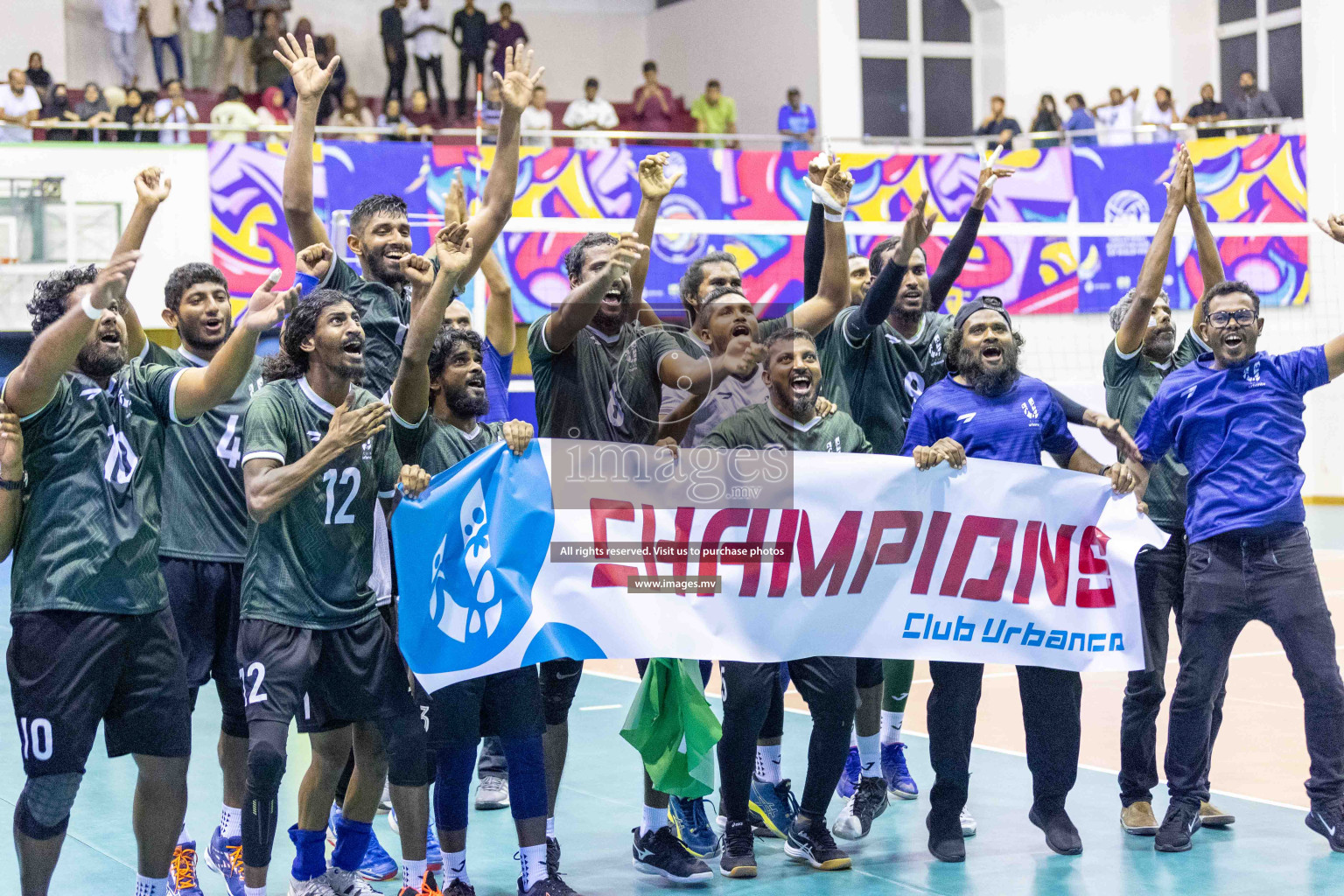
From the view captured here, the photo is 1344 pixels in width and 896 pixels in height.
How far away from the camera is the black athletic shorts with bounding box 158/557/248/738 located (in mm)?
6270

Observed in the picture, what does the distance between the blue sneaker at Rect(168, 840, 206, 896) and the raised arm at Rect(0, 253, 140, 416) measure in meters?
2.12

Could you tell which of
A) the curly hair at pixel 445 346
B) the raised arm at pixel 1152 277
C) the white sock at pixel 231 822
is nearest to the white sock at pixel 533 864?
the white sock at pixel 231 822

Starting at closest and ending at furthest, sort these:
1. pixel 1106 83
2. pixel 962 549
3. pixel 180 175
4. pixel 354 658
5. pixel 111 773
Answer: pixel 354 658
pixel 962 549
pixel 111 773
pixel 180 175
pixel 1106 83

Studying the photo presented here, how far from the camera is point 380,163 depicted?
2164 cm

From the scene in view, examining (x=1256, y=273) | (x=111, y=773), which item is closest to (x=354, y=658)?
(x=111, y=773)

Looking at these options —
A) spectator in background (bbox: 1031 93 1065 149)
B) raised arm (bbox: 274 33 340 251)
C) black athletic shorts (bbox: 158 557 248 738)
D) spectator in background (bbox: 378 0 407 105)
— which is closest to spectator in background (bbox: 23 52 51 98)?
spectator in background (bbox: 378 0 407 105)

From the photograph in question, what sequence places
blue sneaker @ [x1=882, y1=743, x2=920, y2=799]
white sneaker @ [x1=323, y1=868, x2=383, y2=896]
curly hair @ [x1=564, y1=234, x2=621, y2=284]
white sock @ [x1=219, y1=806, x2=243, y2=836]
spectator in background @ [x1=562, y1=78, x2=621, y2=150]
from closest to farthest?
white sneaker @ [x1=323, y1=868, x2=383, y2=896], white sock @ [x1=219, y1=806, x2=243, y2=836], curly hair @ [x1=564, y1=234, x2=621, y2=284], blue sneaker @ [x1=882, y1=743, x2=920, y2=799], spectator in background @ [x1=562, y1=78, x2=621, y2=150]

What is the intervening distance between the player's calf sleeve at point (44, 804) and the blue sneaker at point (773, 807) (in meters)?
3.19

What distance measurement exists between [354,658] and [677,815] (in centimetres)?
195

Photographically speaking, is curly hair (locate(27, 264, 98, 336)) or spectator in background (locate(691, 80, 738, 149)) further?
spectator in background (locate(691, 80, 738, 149))

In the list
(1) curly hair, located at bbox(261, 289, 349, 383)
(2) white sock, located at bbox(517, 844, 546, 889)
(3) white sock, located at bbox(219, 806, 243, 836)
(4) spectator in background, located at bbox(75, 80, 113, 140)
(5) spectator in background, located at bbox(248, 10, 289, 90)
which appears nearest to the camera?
(1) curly hair, located at bbox(261, 289, 349, 383)

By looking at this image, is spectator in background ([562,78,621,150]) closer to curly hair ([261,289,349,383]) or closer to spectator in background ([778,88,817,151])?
spectator in background ([778,88,817,151])

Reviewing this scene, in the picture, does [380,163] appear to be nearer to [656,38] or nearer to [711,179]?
[711,179]

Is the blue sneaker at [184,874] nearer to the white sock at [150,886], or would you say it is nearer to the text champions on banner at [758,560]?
the white sock at [150,886]
